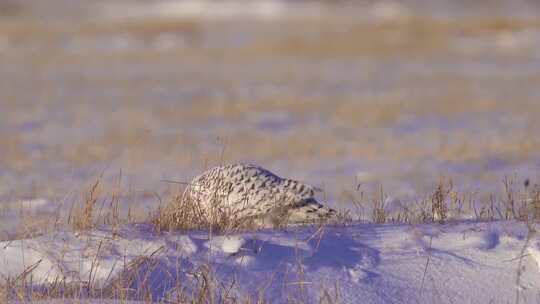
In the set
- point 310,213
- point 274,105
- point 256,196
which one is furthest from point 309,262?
point 274,105

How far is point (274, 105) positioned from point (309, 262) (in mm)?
12144

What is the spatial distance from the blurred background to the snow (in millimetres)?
1070

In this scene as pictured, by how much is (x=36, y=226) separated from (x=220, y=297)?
5.71 feet

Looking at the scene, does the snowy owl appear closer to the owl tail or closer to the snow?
the owl tail

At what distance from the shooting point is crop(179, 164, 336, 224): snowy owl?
19.6 ft

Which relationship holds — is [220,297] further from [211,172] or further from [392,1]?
[392,1]

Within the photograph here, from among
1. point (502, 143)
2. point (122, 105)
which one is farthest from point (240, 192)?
point (122, 105)

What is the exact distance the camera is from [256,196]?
609 centimetres

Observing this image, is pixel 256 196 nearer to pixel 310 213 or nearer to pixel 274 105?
pixel 310 213

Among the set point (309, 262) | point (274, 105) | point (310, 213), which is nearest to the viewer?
point (309, 262)

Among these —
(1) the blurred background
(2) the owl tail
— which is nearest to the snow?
(2) the owl tail

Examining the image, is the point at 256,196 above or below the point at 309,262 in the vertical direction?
above

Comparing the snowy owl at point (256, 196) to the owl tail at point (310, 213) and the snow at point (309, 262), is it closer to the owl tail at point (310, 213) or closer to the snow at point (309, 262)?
the owl tail at point (310, 213)

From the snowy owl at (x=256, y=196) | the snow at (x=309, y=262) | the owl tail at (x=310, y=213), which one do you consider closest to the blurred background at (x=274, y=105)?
the snowy owl at (x=256, y=196)
